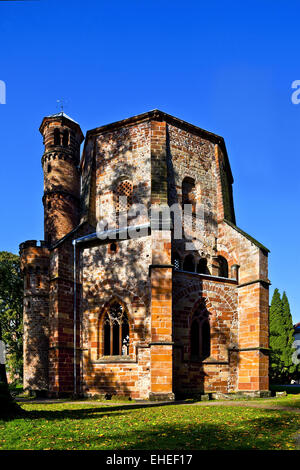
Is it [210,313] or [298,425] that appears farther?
[210,313]

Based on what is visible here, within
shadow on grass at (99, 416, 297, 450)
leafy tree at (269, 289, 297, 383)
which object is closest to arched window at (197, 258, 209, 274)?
shadow on grass at (99, 416, 297, 450)

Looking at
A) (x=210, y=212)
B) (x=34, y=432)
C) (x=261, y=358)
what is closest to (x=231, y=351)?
(x=261, y=358)

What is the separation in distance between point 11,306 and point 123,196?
16.8 m

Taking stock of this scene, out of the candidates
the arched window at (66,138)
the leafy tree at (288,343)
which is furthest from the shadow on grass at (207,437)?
the leafy tree at (288,343)

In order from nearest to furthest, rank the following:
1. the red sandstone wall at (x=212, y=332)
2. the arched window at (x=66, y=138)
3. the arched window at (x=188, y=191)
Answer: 1. the red sandstone wall at (x=212, y=332)
2. the arched window at (x=188, y=191)
3. the arched window at (x=66, y=138)

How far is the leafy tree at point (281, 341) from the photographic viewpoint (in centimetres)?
A: 3738

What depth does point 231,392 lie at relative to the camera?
16.9 m

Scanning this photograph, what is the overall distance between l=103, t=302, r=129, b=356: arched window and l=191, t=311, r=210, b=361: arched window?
2.81 metres

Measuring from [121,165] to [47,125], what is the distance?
27.5 ft

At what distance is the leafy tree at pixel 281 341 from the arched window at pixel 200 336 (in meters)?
21.8

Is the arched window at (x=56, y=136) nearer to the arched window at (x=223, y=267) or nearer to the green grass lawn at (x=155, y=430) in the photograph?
the arched window at (x=223, y=267)

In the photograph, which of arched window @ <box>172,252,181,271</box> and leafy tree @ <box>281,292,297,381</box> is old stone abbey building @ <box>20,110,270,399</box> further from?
leafy tree @ <box>281,292,297,381</box>

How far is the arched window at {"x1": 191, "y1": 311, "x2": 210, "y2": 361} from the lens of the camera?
16859 mm

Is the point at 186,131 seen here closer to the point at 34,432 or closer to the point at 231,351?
the point at 231,351
